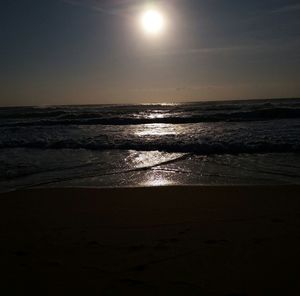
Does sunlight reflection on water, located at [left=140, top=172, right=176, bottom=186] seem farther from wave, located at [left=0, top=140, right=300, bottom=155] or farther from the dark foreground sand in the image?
wave, located at [left=0, top=140, right=300, bottom=155]

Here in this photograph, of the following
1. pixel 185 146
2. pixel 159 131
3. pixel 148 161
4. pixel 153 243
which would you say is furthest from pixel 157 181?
pixel 159 131

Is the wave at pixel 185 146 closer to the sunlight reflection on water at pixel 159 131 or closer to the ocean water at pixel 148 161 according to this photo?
the ocean water at pixel 148 161

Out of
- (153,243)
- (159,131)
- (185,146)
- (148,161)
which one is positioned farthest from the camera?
(159,131)

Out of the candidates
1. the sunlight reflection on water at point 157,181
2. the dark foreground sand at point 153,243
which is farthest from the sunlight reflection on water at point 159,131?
the dark foreground sand at point 153,243

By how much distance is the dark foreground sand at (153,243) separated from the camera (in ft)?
11.2

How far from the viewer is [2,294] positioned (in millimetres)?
3314

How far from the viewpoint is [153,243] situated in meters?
4.32

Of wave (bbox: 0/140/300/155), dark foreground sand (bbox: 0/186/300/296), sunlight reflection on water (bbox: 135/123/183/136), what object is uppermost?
dark foreground sand (bbox: 0/186/300/296)

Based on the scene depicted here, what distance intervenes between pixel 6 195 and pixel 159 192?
8.43 feet

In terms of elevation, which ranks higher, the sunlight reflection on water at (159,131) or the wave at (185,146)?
the wave at (185,146)

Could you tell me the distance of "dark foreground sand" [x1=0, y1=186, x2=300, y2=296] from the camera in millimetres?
3406

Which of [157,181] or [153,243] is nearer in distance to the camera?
[153,243]

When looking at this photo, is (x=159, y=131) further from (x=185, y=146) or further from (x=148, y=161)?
(x=148, y=161)

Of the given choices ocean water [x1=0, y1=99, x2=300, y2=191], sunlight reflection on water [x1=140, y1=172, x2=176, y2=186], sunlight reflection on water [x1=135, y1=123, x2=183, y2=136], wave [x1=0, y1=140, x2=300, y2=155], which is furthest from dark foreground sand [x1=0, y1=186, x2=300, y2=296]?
sunlight reflection on water [x1=135, y1=123, x2=183, y2=136]
